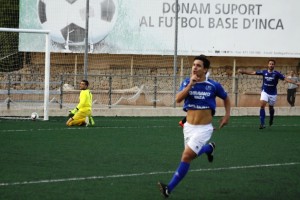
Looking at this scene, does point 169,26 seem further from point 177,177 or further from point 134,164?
point 177,177

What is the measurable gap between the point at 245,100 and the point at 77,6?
8.22 metres

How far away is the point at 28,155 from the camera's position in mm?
13773

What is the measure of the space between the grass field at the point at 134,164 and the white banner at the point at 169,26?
13.7 metres

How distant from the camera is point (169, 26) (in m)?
36.1

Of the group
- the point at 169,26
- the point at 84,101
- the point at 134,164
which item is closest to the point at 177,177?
the point at 134,164

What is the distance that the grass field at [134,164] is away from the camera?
9984mm

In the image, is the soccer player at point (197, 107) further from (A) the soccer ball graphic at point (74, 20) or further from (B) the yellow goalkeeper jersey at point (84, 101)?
(A) the soccer ball graphic at point (74, 20)

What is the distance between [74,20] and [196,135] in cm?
2558

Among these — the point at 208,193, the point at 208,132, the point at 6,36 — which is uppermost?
the point at 6,36

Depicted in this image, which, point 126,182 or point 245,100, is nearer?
point 126,182

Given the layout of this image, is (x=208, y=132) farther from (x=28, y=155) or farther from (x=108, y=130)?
(x=108, y=130)

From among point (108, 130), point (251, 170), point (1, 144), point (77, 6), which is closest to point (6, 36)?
point (77, 6)

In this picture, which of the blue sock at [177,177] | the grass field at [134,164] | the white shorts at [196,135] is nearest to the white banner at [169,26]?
the grass field at [134,164]

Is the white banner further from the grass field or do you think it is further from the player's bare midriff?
the player's bare midriff
